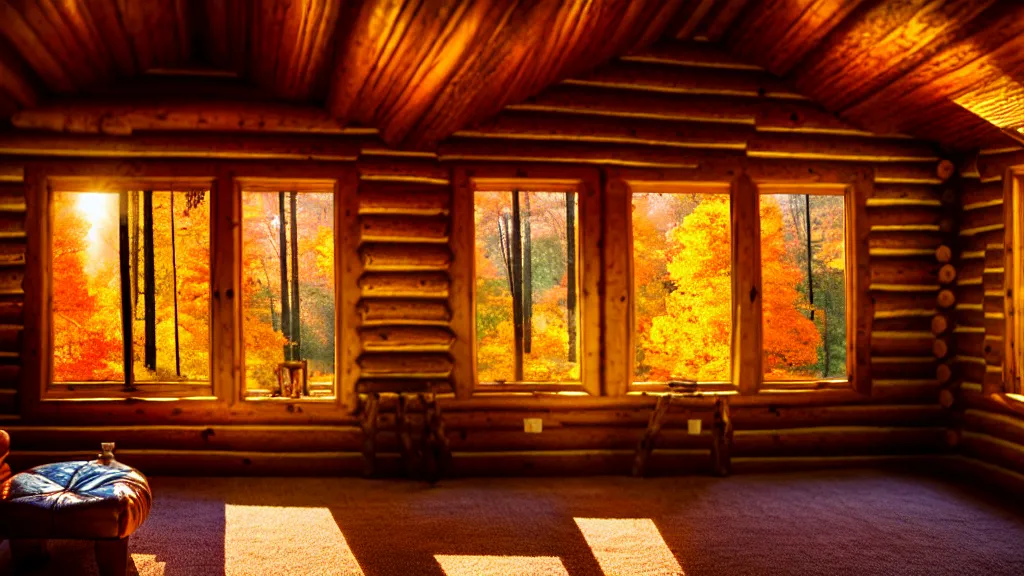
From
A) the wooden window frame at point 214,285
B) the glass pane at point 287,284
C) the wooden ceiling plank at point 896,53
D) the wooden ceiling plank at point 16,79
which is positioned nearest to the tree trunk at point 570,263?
the glass pane at point 287,284

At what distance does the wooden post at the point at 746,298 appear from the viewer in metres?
6.18

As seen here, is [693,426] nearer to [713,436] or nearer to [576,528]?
[713,436]

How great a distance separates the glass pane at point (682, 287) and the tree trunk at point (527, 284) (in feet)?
6.06

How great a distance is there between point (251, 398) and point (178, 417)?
0.63 m

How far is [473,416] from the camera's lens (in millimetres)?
5988

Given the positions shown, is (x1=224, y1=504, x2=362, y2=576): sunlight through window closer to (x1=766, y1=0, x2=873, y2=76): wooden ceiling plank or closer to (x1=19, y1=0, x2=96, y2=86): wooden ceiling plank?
(x1=19, y1=0, x2=96, y2=86): wooden ceiling plank

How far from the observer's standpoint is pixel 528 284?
36.0 ft

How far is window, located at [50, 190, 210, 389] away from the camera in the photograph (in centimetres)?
1019

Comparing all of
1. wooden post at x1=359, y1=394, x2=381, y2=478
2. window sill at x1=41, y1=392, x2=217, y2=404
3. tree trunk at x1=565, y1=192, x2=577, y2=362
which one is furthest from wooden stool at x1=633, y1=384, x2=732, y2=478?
tree trunk at x1=565, y1=192, x2=577, y2=362

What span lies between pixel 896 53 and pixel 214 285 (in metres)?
5.82

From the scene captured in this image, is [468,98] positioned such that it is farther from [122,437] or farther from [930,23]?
[122,437]

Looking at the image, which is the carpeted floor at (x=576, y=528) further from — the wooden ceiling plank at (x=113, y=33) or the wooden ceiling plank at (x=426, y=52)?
the wooden ceiling plank at (x=113, y=33)

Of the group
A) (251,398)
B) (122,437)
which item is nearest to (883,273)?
(251,398)

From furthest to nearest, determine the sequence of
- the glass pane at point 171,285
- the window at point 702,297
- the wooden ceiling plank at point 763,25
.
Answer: the window at point 702,297 → the glass pane at point 171,285 → the wooden ceiling plank at point 763,25
